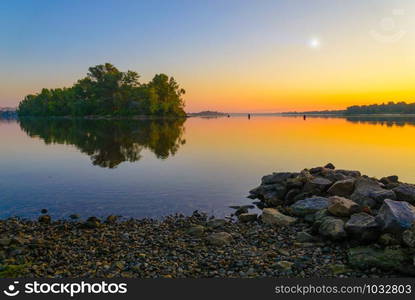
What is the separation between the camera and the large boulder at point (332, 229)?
11617 mm

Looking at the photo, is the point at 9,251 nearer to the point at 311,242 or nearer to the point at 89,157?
the point at 311,242

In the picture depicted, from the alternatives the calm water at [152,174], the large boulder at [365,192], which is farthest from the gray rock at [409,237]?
the calm water at [152,174]

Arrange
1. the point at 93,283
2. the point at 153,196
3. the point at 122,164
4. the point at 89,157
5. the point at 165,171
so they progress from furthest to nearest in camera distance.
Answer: the point at 89,157, the point at 122,164, the point at 165,171, the point at 153,196, the point at 93,283

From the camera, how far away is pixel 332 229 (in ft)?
39.2

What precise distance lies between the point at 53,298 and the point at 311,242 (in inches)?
362

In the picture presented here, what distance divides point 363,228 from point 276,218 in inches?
176

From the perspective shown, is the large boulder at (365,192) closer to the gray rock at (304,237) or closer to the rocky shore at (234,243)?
the rocky shore at (234,243)

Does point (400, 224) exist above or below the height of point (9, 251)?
above

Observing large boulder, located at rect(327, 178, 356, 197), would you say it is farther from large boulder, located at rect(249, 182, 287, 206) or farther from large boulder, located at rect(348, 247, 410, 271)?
large boulder, located at rect(348, 247, 410, 271)

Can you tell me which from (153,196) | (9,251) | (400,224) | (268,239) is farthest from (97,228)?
(400,224)

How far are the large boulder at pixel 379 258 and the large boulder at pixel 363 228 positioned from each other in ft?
2.56

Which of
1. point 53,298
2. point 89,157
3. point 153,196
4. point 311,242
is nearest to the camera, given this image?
point 53,298

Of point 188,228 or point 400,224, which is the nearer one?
point 400,224

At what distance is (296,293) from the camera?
7629 mm
